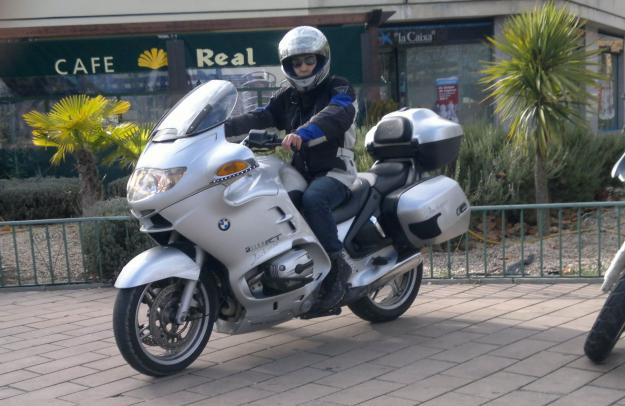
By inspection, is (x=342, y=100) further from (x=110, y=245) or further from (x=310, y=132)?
(x=110, y=245)

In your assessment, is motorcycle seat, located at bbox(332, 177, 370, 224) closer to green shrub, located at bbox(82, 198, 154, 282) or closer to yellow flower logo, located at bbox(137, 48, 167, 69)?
green shrub, located at bbox(82, 198, 154, 282)

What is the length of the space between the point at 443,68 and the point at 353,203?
1546 cm

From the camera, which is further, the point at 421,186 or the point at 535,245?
the point at 535,245

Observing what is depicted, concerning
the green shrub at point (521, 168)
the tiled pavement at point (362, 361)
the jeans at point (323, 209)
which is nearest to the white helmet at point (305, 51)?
the jeans at point (323, 209)

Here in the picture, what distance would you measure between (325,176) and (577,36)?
18.9 feet

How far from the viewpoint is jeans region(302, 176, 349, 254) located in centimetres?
505

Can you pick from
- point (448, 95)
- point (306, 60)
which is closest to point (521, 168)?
point (306, 60)

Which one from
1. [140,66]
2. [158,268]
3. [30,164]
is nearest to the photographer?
[158,268]

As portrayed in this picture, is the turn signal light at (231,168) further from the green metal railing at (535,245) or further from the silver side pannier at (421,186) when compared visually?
the green metal railing at (535,245)

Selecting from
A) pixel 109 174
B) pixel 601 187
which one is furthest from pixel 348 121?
pixel 109 174

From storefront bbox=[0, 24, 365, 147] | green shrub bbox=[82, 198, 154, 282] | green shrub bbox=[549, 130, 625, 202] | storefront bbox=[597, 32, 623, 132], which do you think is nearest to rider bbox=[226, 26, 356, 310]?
green shrub bbox=[82, 198, 154, 282]

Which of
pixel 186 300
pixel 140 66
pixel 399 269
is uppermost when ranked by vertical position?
pixel 140 66

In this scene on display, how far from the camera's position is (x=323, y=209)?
5.07 meters

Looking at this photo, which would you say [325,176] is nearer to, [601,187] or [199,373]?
[199,373]
